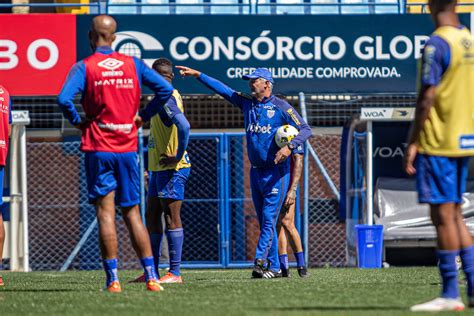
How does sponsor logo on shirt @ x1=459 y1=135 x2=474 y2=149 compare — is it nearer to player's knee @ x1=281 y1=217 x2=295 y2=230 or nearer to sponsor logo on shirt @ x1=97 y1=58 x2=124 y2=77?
sponsor logo on shirt @ x1=97 y1=58 x2=124 y2=77

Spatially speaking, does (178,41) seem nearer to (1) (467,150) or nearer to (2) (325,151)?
(2) (325,151)

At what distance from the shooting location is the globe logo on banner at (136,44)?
17.1 m

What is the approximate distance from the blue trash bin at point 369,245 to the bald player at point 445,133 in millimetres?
9028

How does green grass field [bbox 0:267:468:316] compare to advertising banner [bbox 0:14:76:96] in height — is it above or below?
below

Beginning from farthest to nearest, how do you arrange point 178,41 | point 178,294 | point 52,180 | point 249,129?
point 52,180 → point 178,41 → point 249,129 → point 178,294

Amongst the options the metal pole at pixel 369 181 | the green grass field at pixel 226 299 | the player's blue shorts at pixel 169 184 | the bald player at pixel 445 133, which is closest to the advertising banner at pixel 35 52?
the metal pole at pixel 369 181

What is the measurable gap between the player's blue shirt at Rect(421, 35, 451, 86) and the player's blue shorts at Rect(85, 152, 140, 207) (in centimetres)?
239

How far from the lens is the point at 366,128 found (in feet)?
56.9

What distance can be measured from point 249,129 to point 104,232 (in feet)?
11.3

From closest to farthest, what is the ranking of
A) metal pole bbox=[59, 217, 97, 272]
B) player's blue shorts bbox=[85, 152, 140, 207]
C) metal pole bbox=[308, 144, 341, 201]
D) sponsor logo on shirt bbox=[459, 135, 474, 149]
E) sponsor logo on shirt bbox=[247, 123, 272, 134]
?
sponsor logo on shirt bbox=[459, 135, 474, 149]
player's blue shorts bbox=[85, 152, 140, 207]
sponsor logo on shirt bbox=[247, 123, 272, 134]
metal pole bbox=[59, 217, 97, 272]
metal pole bbox=[308, 144, 341, 201]

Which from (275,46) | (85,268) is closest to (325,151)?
(275,46)

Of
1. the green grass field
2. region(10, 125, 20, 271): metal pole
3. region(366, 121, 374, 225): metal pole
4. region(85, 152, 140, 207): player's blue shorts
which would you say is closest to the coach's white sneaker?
the green grass field

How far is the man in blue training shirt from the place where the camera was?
11.2 meters

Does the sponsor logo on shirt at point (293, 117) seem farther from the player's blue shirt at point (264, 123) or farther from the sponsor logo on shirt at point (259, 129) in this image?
the sponsor logo on shirt at point (259, 129)
